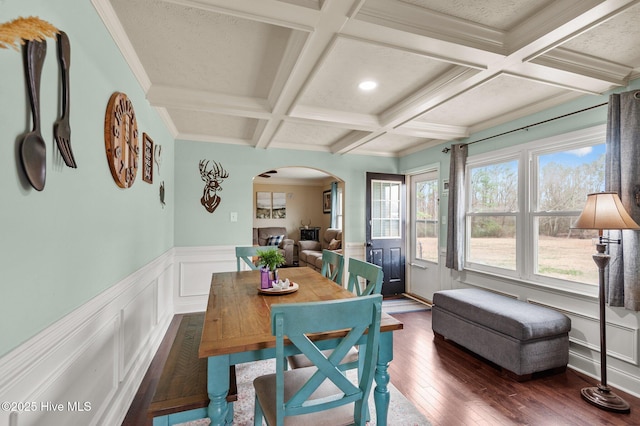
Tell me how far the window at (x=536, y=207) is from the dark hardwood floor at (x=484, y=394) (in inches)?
38.3

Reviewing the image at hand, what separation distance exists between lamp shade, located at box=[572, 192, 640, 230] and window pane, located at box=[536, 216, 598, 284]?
0.60 m

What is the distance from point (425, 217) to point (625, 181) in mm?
2597

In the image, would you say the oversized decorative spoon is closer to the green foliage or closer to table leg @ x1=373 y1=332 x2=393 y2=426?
the green foliage

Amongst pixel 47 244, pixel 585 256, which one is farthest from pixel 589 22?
pixel 47 244

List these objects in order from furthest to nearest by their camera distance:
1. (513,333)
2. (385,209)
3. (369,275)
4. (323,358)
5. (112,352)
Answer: (385,209) < (513,333) < (369,275) < (112,352) < (323,358)

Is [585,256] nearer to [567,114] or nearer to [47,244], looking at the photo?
[567,114]

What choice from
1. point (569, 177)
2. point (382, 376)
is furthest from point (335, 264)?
point (569, 177)

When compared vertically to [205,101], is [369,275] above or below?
below

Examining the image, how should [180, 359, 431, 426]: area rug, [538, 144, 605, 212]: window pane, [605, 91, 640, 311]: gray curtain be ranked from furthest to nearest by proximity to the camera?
[538, 144, 605, 212]: window pane
[605, 91, 640, 311]: gray curtain
[180, 359, 431, 426]: area rug

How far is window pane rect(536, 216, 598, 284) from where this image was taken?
8.52 ft

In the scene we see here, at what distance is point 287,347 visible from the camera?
4.27 ft

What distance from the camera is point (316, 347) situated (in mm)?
1183

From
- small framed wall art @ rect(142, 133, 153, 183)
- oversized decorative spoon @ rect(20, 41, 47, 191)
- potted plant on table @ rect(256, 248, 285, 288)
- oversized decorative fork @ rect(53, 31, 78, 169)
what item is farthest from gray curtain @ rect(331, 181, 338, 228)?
oversized decorative spoon @ rect(20, 41, 47, 191)

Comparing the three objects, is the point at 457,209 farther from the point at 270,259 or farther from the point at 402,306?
the point at 270,259
